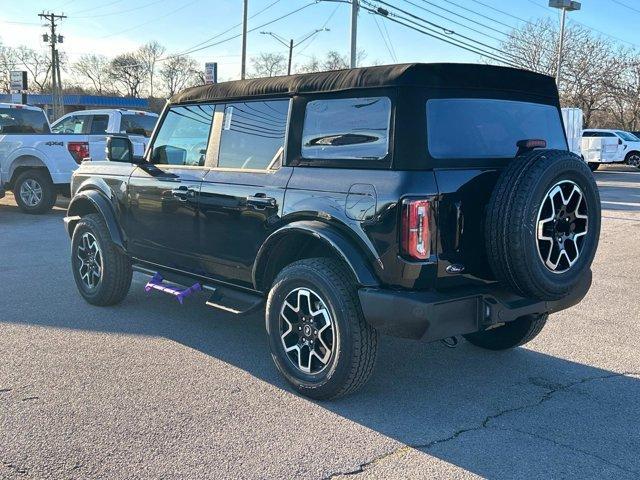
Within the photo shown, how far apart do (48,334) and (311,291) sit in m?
2.44

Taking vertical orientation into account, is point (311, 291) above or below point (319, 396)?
above

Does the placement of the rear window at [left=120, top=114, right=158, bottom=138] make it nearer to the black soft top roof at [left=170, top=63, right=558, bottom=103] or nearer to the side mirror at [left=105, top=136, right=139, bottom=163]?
the side mirror at [left=105, top=136, right=139, bottom=163]

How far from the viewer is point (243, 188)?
425 centimetres

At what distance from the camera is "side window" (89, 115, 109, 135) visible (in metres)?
13.3

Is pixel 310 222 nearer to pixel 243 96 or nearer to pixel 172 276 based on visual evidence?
pixel 243 96

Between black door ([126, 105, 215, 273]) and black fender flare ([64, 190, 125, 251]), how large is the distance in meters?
0.16

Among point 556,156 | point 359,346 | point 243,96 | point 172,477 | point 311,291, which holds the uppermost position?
point 243,96

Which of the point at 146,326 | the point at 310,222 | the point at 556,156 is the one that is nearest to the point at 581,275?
the point at 556,156

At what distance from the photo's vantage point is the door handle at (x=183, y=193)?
4.68 meters

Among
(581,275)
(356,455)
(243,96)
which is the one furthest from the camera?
(243,96)

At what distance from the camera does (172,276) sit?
16.7 ft

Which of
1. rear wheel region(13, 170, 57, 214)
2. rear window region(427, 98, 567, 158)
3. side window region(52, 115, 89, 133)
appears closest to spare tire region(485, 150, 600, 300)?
rear window region(427, 98, 567, 158)

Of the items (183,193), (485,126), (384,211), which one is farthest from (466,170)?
(183,193)

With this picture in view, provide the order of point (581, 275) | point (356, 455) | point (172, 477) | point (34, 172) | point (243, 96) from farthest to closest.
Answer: point (34, 172) < point (243, 96) < point (581, 275) < point (356, 455) < point (172, 477)
